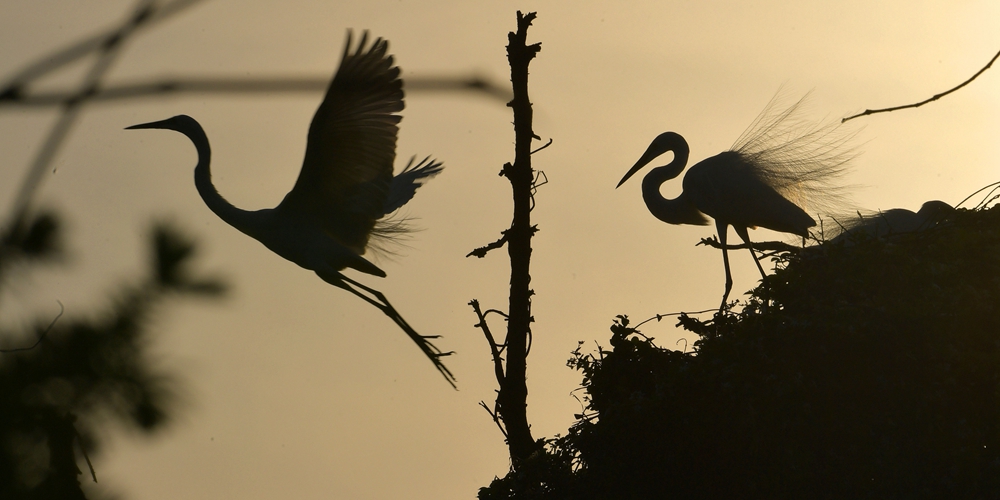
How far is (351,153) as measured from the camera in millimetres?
4828

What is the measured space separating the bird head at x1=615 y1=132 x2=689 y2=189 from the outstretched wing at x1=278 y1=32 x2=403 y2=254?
148 inches

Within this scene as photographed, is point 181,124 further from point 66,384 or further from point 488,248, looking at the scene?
point 66,384

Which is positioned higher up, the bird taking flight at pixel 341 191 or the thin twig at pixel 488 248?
the bird taking flight at pixel 341 191

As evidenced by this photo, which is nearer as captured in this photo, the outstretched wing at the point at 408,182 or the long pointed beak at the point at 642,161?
the outstretched wing at the point at 408,182

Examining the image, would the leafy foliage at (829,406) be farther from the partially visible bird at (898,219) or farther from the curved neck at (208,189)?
the curved neck at (208,189)

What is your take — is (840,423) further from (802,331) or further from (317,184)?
(317,184)

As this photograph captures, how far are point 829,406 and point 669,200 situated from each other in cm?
392

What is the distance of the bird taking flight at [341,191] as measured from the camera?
15.3ft

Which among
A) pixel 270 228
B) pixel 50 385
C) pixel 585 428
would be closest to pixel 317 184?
pixel 270 228

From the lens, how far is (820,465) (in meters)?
4.46

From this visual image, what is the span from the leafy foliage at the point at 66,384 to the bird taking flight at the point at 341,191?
104 inches

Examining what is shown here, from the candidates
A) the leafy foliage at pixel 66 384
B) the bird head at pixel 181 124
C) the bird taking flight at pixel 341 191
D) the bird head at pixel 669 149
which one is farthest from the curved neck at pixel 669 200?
the leafy foliage at pixel 66 384

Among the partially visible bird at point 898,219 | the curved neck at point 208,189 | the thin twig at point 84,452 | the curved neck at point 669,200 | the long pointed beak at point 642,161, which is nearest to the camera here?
the thin twig at point 84,452

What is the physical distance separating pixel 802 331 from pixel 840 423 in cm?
51
